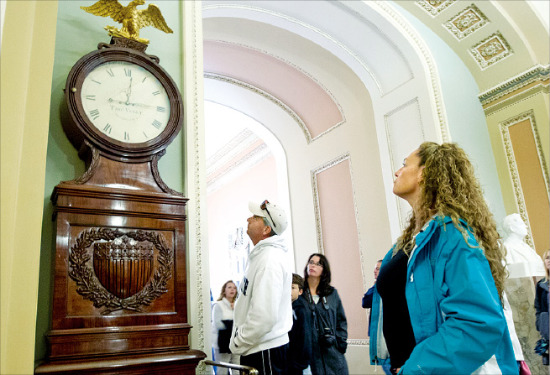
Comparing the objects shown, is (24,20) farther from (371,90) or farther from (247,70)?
(247,70)

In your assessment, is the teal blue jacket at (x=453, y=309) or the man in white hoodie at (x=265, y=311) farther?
the man in white hoodie at (x=265, y=311)

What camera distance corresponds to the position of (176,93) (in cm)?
219

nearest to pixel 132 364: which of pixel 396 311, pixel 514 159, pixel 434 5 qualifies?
pixel 396 311

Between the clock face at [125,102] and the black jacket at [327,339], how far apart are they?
1.83m

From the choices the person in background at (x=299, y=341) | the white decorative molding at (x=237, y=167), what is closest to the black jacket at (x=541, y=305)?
the person in background at (x=299, y=341)

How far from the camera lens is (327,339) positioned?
3.14 m

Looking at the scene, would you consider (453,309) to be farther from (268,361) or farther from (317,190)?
(317,190)

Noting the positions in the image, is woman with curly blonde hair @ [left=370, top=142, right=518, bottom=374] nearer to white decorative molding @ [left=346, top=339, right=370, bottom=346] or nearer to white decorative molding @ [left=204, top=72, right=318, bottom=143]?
white decorative molding @ [left=346, top=339, right=370, bottom=346]

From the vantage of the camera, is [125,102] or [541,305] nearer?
[125,102]

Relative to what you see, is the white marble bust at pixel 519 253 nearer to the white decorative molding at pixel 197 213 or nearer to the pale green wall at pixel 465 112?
the pale green wall at pixel 465 112

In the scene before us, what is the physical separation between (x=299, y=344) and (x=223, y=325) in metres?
2.16

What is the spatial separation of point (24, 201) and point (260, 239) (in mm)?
1952

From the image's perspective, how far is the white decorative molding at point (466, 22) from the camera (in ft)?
14.5

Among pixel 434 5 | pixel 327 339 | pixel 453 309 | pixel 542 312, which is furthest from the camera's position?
pixel 434 5
